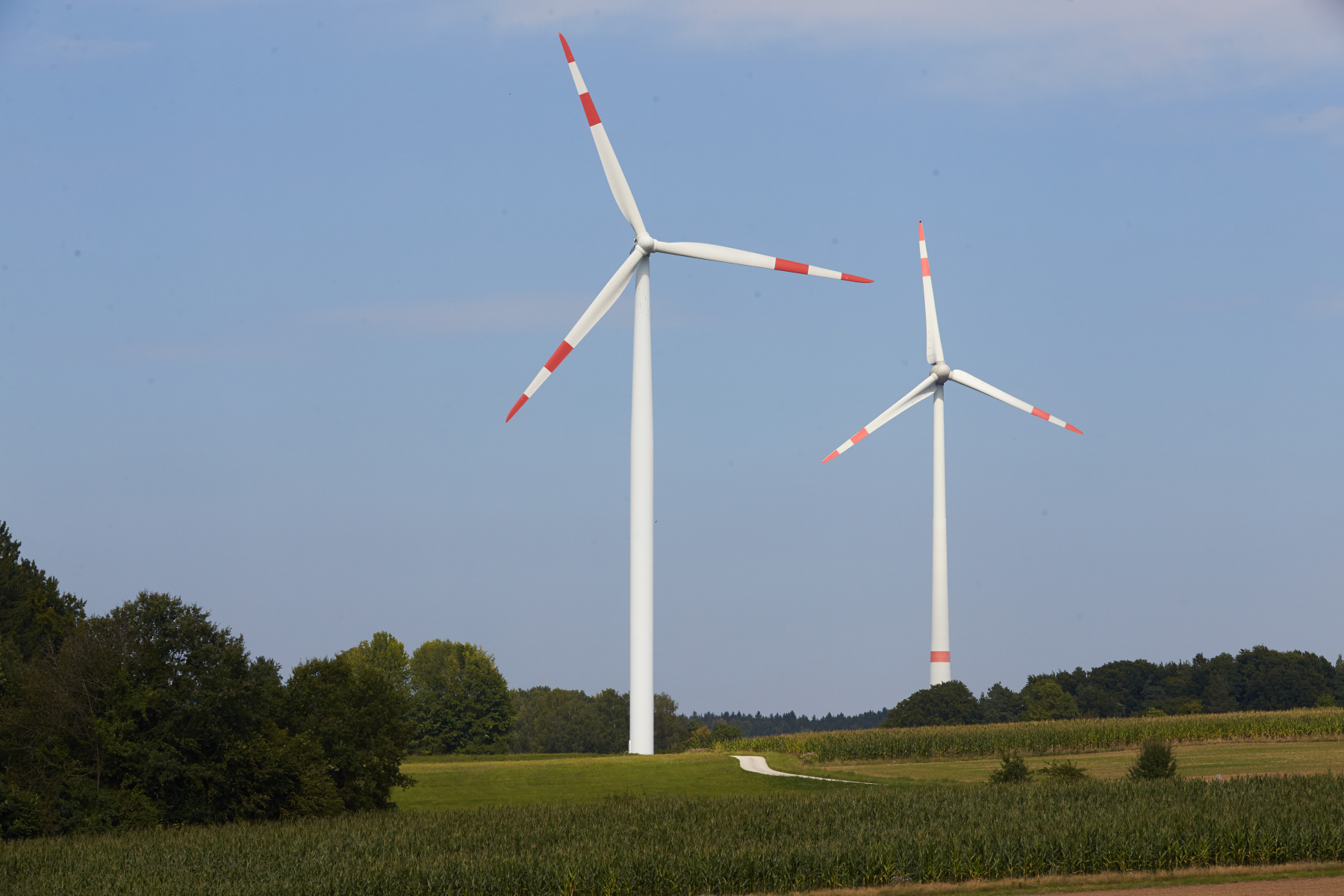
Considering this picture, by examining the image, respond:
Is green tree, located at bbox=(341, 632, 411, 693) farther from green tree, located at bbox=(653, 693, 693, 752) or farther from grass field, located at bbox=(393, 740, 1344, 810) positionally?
grass field, located at bbox=(393, 740, 1344, 810)

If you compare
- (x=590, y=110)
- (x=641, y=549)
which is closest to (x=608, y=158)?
(x=590, y=110)

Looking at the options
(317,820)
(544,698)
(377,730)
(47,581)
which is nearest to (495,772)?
(377,730)

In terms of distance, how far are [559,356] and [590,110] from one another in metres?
12.3

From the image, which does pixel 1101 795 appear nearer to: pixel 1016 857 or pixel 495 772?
pixel 1016 857

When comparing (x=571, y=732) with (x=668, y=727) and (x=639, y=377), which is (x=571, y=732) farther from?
(x=639, y=377)

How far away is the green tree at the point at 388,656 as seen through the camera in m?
136

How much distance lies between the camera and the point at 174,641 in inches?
1976

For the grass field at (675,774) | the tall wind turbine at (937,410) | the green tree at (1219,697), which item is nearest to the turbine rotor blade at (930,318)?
the tall wind turbine at (937,410)

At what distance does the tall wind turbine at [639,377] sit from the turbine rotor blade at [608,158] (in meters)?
0.04

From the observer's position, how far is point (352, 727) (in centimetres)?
5331

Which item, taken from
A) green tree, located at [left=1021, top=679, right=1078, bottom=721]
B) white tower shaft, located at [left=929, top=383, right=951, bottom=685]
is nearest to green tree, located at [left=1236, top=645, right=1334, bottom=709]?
green tree, located at [left=1021, top=679, right=1078, bottom=721]

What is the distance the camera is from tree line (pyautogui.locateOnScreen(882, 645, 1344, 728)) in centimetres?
13650

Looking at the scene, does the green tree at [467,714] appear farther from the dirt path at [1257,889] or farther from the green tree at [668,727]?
the dirt path at [1257,889]

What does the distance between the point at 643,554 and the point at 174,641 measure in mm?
21636
